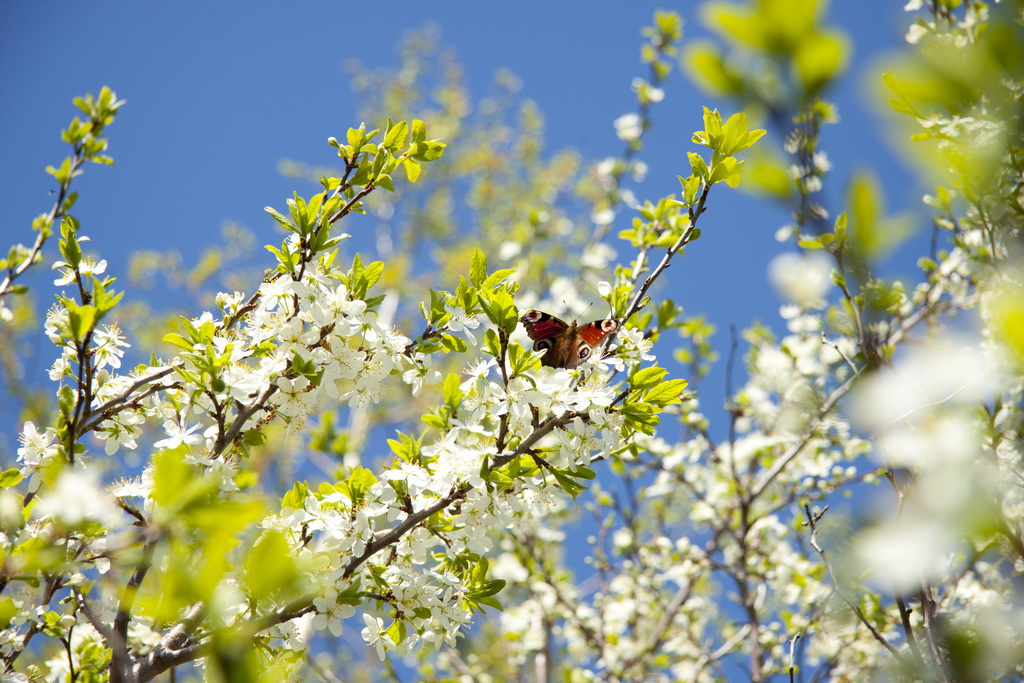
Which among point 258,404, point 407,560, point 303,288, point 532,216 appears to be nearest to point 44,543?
point 258,404

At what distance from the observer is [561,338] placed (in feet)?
6.36

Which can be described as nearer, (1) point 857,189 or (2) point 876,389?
(1) point 857,189

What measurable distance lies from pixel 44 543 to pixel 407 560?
35.9 inches

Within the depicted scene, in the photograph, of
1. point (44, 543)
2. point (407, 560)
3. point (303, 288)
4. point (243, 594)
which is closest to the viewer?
point (44, 543)

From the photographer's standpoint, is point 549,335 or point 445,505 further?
point 549,335

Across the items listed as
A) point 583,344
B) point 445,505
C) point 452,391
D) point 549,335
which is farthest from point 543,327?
A: point 445,505

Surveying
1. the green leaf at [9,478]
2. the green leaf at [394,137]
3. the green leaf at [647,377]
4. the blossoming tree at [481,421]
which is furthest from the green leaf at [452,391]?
the green leaf at [9,478]

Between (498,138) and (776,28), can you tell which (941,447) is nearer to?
(776,28)

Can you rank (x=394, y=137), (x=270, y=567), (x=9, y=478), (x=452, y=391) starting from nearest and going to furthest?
(x=270, y=567)
(x=9, y=478)
(x=452, y=391)
(x=394, y=137)

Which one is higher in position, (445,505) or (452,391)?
(452,391)

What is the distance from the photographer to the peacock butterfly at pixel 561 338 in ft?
6.14

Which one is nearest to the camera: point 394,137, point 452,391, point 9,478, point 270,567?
point 270,567

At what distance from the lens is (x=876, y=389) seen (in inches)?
30.2

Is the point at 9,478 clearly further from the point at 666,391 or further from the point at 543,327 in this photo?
the point at 666,391
